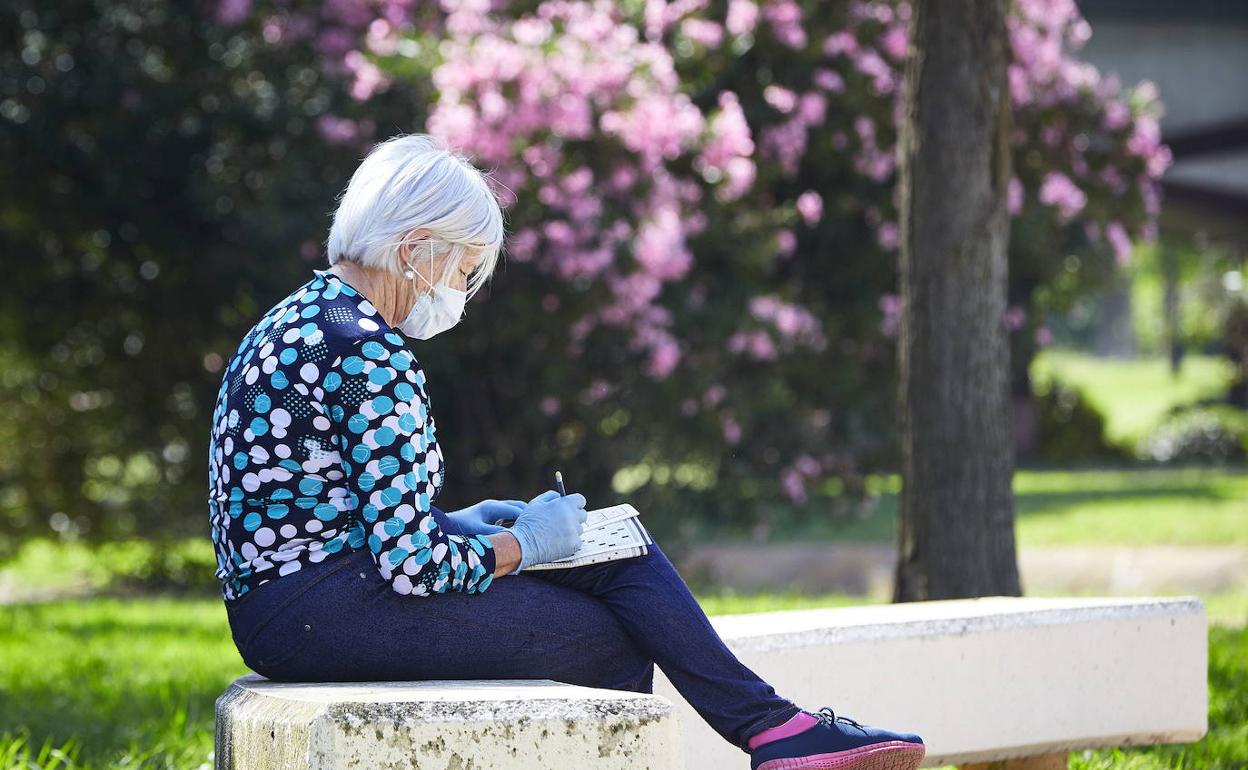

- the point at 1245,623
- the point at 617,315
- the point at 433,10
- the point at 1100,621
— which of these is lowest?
the point at 1245,623

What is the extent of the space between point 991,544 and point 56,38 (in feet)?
22.3

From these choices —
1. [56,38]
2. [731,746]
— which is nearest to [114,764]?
[731,746]

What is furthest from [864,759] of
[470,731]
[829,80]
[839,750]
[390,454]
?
[829,80]

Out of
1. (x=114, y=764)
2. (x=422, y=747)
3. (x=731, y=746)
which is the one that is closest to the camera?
(x=422, y=747)

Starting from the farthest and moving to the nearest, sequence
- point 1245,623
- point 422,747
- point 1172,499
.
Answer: point 1172,499
point 1245,623
point 422,747

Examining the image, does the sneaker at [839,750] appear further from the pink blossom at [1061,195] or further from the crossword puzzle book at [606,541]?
the pink blossom at [1061,195]

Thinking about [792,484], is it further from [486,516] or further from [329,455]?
[329,455]

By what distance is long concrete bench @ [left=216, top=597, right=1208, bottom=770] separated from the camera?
2.72 metres

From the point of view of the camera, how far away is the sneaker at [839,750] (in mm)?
2922

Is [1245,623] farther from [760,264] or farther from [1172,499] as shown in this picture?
[1172,499]

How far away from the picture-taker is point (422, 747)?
2363mm

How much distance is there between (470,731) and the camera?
7.80 ft

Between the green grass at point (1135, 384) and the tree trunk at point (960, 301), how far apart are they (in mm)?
7521

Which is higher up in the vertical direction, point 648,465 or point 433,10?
point 433,10
